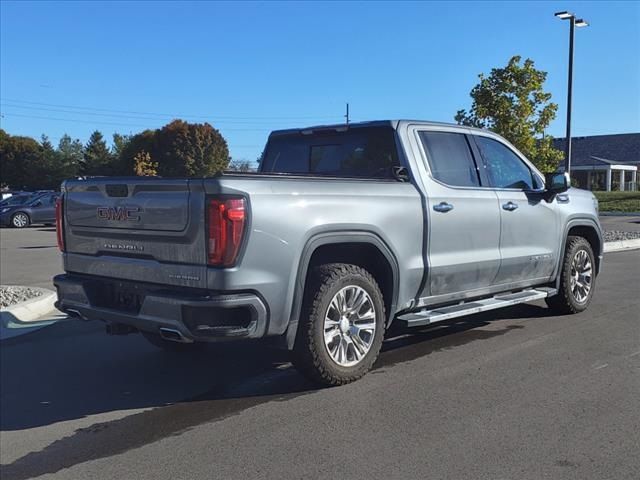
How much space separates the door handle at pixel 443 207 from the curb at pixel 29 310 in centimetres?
499

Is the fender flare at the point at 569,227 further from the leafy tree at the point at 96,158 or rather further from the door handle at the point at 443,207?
the leafy tree at the point at 96,158

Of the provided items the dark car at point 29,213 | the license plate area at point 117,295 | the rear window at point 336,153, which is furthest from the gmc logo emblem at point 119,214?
the dark car at point 29,213

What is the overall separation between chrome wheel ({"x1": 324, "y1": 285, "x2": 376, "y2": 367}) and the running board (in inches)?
16.9

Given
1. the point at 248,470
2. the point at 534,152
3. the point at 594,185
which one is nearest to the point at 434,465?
the point at 248,470

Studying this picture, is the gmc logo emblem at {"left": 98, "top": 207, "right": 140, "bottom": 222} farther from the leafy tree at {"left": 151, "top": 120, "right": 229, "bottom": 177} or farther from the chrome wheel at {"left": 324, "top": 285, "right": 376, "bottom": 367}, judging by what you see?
the leafy tree at {"left": 151, "top": 120, "right": 229, "bottom": 177}

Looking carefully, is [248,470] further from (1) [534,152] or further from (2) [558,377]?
(1) [534,152]

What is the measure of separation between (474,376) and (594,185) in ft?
166

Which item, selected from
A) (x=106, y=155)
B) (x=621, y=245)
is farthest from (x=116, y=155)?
(x=621, y=245)

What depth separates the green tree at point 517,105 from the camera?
54.9 feet

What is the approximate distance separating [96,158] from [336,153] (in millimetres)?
76044

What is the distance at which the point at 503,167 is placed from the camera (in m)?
6.46

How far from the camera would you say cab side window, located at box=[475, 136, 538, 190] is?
6227mm

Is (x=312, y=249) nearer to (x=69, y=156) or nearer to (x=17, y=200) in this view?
(x=17, y=200)

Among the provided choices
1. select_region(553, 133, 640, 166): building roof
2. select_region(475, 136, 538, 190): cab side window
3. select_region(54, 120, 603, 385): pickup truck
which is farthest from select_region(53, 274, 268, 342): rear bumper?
select_region(553, 133, 640, 166): building roof
